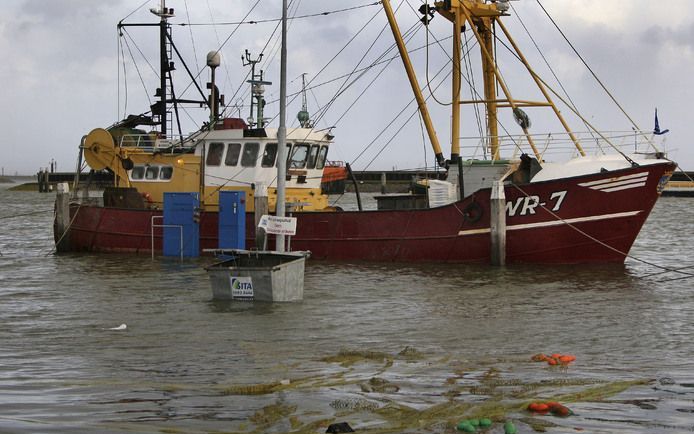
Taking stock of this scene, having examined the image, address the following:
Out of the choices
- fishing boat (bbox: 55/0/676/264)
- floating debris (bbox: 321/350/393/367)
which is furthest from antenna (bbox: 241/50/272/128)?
floating debris (bbox: 321/350/393/367)

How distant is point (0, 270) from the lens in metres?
21.8

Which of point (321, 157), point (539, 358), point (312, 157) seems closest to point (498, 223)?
point (312, 157)

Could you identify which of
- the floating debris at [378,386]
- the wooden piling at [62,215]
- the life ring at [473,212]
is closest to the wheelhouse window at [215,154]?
the wooden piling at [62,215]

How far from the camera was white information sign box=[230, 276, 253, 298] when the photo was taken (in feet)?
49.2

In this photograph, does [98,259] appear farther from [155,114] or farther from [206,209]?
[155,114]

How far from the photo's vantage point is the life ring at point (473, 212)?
20.9m

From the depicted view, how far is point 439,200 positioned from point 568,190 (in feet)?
10.6

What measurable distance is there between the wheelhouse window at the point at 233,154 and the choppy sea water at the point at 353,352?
15.1 feet

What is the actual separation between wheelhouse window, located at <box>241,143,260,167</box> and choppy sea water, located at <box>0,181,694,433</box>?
4549 millimetres

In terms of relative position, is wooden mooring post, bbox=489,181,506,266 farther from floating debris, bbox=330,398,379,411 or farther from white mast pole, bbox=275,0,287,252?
floating debris, bbox=330,398,379,411

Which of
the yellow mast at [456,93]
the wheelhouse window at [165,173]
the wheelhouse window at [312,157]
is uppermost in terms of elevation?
the yellow mast at [456,93]

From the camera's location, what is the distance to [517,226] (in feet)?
68.5

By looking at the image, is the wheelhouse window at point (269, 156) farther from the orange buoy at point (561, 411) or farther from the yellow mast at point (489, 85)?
the orange buoy at point (561, 411)

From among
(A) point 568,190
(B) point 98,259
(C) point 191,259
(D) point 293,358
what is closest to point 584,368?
(D) point 293,358
